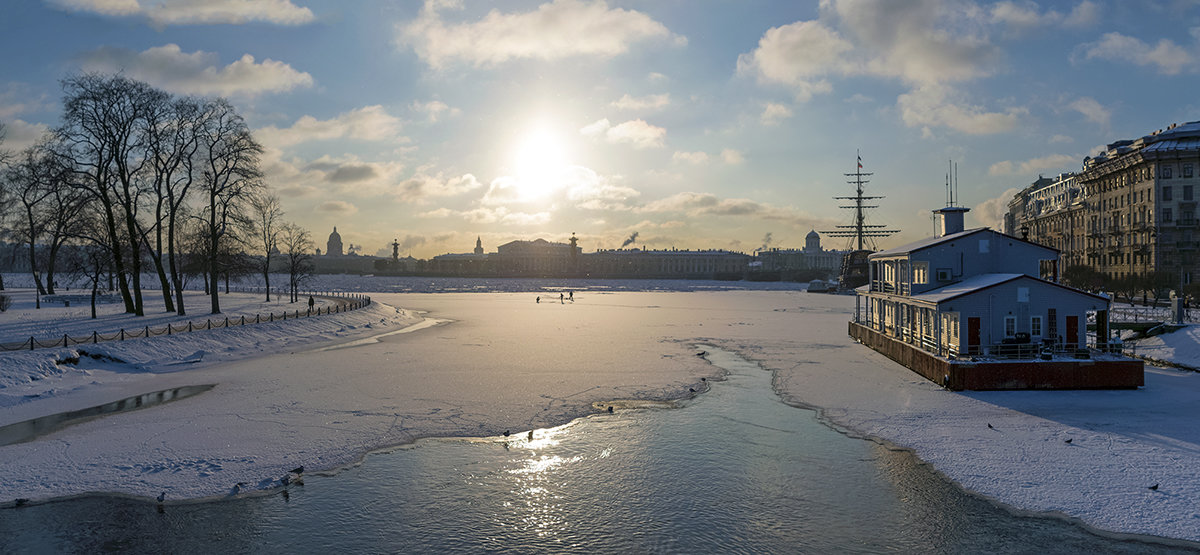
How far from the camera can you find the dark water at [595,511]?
12352 millimetres

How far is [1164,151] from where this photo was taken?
2938 inches

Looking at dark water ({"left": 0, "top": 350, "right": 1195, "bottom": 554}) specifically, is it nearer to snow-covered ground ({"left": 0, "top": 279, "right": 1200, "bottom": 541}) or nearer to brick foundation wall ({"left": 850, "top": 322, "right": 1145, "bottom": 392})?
snow-covered ground ({"left": 0, "top": 279, "right": 1200, "bottom": 541})

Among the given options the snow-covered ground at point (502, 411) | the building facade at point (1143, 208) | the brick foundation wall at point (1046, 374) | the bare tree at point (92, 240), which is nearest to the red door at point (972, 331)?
the brick foundation wall at point (1046, 374)

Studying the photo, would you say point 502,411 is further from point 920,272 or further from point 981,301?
point 920,272

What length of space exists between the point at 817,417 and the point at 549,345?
2208cm

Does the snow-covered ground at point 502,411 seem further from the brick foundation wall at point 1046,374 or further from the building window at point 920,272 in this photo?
the building window at point 920,272

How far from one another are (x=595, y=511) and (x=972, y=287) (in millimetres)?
23357

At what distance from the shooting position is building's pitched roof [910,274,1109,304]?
2811 cm

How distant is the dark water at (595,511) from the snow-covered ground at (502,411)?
4.36 ft

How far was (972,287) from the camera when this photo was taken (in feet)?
95.5

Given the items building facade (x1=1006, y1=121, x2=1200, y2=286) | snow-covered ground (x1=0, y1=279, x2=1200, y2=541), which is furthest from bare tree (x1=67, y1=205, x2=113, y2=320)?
building facade (x1=1006, y1=121, x2=1200, y2=286)

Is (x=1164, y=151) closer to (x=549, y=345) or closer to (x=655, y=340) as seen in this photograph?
(x=655, y=340)

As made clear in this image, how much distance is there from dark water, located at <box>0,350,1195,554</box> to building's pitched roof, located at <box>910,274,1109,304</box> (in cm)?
1320

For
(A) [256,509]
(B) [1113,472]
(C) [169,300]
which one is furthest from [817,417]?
(C) [169,300]
